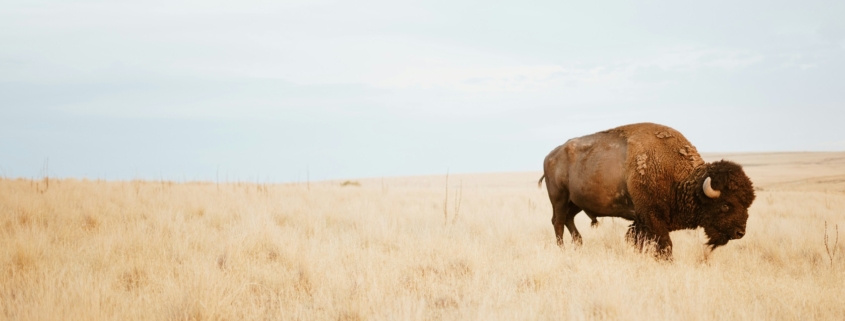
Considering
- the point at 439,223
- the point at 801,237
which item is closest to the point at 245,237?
the point at 439,223

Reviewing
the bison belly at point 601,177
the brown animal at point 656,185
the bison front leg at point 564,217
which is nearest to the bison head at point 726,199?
the brown animal at point 656,185

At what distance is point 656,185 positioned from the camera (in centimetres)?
634

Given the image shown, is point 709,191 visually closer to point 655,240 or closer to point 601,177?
point 655,240

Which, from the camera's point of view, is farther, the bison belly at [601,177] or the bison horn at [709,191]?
the bison belly at [601,177]

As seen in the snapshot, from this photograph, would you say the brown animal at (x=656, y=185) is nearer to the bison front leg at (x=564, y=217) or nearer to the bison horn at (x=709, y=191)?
the bison horn at (x=709, y=191)

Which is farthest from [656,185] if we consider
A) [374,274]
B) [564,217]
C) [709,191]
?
[374,274]

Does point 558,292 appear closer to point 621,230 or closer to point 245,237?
point 245,237

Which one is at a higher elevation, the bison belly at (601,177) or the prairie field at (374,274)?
the bison belly at (601,177)

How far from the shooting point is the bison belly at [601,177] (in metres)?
6.69

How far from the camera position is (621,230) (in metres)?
9.02

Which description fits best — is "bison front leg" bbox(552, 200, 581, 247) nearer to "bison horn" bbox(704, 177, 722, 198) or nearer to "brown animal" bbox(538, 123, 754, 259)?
"brown animal" bbox(538, 123, 754, 259)

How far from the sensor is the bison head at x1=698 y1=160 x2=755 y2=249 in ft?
19.4

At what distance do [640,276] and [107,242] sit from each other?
6.03 m

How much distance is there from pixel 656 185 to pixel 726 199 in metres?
0.78
